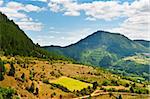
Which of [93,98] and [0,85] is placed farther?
[93,98]

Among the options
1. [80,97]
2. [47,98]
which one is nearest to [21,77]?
[47,98]

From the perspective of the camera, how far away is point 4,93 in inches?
5773

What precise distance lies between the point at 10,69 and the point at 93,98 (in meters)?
48.7

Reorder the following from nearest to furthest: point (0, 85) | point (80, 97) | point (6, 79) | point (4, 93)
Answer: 1. point (4, 93)
2. point (0, 85)
3. point (6, 79)
4. point (80, 97)

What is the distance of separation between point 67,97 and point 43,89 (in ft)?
49.0

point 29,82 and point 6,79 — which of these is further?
point 29,82

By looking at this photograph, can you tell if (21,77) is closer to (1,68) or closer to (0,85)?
(1,68)

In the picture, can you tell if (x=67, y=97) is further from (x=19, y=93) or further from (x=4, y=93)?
(x=4, y=93)

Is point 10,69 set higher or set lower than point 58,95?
higher

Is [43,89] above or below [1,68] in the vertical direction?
below

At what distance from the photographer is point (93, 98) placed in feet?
643

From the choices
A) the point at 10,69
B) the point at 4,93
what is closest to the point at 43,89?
the point at 10,69

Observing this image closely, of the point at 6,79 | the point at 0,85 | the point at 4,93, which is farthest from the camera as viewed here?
the point at 6,79

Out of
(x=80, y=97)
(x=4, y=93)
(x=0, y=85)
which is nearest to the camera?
(x=4, y=93)
